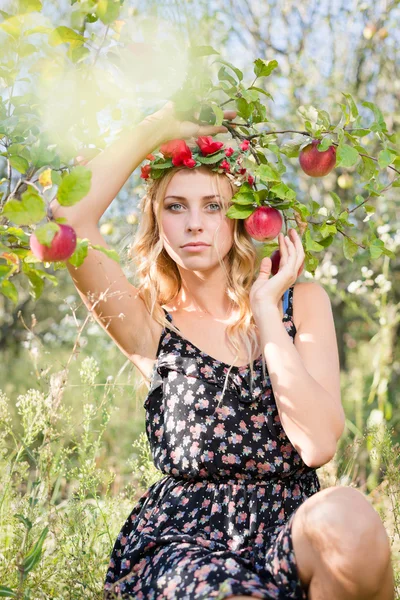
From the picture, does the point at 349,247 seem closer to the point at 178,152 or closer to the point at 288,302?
the point at 288,302

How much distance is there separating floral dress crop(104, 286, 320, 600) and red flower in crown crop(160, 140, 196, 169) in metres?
0.51

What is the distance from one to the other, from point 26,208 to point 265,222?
82 cm

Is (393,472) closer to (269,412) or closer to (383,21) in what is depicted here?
(269,412)

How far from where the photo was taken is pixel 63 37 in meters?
1.49

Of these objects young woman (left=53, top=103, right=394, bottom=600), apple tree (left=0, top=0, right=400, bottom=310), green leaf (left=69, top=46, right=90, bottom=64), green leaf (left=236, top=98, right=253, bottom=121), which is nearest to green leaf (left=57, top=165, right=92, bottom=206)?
apple tree (left=0, top=0, right=400, bottom=310)

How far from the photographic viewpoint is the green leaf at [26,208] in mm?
1238

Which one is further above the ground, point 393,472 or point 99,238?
point 99,238

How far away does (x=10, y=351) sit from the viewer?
617 cm

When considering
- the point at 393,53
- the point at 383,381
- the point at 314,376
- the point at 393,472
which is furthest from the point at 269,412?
the point at 393,53

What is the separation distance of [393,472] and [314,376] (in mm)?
474

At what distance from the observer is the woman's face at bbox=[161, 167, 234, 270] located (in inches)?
81.0

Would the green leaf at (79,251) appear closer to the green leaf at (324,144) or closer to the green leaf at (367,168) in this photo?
the green leaf at (324,144)

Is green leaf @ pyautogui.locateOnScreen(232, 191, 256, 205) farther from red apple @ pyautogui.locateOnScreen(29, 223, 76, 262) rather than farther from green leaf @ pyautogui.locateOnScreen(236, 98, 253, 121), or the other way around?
red apple @ pyautogui.locateOnScreen(29, 223, 76, 262)

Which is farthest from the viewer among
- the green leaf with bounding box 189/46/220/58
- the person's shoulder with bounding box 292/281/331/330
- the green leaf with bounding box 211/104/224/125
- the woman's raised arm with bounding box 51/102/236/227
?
the person's shoulder with bounding box 292/281/331/330
